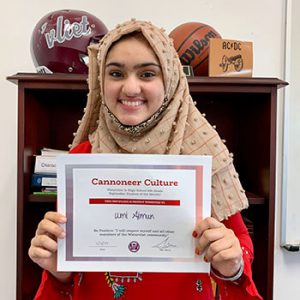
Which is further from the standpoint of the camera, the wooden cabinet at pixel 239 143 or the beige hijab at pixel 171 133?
the wooden cabinet at pixel 239 143

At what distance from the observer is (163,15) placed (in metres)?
1.43

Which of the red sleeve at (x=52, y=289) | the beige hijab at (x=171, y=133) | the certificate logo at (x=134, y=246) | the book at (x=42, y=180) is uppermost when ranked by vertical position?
the beige hijab at (x=171, y=133)

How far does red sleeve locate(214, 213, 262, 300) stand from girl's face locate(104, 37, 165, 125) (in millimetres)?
348

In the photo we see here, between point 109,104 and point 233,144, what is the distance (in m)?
0.77

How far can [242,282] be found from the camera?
77 cm

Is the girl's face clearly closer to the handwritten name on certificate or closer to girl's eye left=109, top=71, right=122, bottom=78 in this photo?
girl's eye left=109, top=71, right=122, bottom=78

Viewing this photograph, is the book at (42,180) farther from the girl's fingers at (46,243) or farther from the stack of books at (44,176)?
the girl's fingers at (46,243)

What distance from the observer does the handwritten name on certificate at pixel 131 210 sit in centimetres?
72

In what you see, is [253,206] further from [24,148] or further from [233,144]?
[24,148]

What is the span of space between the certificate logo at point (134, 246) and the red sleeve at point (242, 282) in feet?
0.69

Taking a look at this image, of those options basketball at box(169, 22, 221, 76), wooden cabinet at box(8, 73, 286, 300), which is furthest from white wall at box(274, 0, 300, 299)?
basketball at box(169, 22, 221, 76)

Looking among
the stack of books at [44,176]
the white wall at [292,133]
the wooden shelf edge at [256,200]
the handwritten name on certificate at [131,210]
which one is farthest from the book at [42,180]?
the white wall at [292,133]
